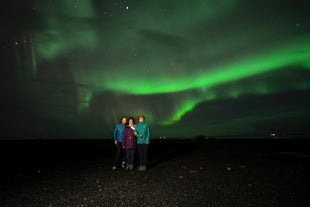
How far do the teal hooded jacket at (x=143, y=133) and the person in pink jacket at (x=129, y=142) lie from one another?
261 mm

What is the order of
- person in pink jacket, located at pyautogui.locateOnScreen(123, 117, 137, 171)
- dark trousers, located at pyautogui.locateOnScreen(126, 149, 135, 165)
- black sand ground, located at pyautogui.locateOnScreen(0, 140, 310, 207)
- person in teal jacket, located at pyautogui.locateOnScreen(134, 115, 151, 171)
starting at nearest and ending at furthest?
black sand ground, located at pyautogui.locateOnScreen(0, 140, 310, 207) → person in teal jacket, located at pyautogui.locateOnScreen(134, 115, 151, 171) → person in pink jacket, located at pyautogui.locateOnScreen(123, 117, 137, 171) → dark trousers, located at pyautogui.locateOnScreen(126, 149, 135, 165)

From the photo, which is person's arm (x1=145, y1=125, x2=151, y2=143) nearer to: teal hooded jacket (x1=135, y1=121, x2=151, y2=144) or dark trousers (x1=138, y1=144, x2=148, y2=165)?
teal hooded jacket (x1=135, y1=121, x2=151, y2=144)

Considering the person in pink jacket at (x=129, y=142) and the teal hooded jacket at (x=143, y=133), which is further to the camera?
the person in pink jacket at (x=129, y=142)

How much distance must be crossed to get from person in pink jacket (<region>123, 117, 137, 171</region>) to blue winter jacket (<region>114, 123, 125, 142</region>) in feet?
0.97

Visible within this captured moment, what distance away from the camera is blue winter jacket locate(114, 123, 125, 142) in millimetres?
13429

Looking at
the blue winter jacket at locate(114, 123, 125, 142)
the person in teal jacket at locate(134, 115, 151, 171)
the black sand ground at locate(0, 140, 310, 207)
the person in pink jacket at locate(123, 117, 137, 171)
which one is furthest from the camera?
the blue winter jacket at locate(114, 123, 125, 142)

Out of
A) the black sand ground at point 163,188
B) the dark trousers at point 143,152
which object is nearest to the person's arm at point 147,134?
the dark trousers at point 143,152

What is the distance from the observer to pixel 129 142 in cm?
1305

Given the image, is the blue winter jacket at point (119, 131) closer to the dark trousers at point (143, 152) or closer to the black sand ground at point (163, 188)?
the dark trousers at point (143, 152)

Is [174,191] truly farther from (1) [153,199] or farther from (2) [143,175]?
(2) [143,175]

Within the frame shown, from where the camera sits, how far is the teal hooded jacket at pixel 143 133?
12.9 metres

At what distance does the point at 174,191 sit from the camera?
841cm

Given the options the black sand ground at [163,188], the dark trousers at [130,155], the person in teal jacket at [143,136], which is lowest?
the black sand ground at [163,188]

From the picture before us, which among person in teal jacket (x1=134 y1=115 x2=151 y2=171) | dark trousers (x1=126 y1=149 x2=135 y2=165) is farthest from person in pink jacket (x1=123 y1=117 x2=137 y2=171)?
person in teal jacket (x1=134 y1=115 x2=151 y2=171)
